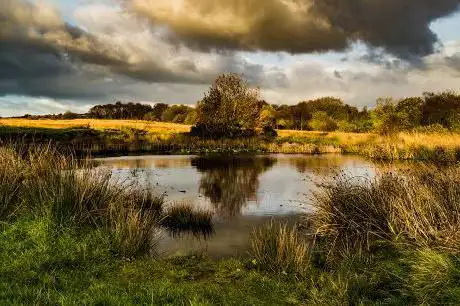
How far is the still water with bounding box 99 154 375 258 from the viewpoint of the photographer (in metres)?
12.3

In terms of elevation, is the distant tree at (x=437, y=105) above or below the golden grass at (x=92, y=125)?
above

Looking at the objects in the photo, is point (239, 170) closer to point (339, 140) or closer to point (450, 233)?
point (450, 233)

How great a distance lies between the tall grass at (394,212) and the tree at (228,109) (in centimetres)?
4673

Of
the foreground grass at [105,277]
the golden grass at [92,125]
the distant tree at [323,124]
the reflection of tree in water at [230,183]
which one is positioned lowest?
the reflection of tree in water at [230,183]

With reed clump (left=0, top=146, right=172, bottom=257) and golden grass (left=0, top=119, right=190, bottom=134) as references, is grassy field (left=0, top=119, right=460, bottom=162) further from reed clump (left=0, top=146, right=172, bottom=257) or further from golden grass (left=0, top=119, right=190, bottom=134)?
reed clump (left=0, top=146, right=172, bottom=257)

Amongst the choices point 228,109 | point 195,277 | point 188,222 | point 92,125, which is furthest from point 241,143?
point 195,277

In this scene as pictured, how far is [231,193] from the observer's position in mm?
21438

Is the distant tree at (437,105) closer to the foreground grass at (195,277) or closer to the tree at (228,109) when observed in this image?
the tree at (228,109)

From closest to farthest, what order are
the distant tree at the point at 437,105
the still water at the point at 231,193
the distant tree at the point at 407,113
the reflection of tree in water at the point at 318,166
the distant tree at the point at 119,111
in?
the still water at the point at 231,193 → the reflection of tree in water at the point at 318,166 → the distant tree at the point at 407,113 → the distant tree at the point at 437,105 → the distant tree at the point at 119,111

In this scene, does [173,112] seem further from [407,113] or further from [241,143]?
[407,113]

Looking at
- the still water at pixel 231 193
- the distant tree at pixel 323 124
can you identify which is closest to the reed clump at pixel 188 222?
the still water at pixel 231 193

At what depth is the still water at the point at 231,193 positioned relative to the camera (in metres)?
12.3

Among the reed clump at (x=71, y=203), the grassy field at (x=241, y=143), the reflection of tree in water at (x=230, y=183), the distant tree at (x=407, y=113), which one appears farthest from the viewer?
the distant tree at (x=407, y=113)

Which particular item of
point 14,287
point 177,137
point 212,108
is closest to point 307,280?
point 14,287
